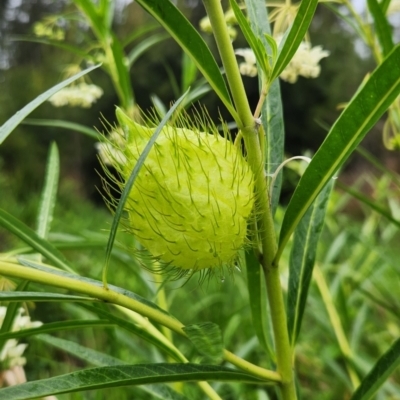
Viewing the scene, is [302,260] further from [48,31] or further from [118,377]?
[48,31]

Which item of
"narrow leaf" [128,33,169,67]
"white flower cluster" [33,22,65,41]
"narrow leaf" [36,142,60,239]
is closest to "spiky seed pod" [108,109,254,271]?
"narrow leaf" [36,142,60,239]

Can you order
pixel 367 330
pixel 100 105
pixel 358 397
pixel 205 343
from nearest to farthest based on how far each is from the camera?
pixel 205 343, pixel 358 397, pixel 367 330, pixel 100 105

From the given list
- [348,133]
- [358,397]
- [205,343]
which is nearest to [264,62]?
[348,133]

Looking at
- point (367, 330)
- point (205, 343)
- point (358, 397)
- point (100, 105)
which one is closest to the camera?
point (205, 343)

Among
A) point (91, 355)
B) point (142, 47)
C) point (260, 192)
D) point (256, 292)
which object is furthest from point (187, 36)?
point (142, 47)

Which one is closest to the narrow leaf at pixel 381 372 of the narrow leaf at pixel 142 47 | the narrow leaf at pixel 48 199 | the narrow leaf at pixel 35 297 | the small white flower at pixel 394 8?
the narrow leaf at pixel 35 297

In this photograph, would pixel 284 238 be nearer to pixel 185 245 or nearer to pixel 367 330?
pixel 185 245

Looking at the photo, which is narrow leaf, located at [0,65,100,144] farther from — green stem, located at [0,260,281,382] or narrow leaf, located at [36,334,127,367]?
narrow leaf, located at [36,334,127,367]

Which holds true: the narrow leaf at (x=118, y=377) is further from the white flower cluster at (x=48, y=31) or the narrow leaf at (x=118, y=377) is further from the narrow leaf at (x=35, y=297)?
the white flower cluster at (x=48, y=31)
